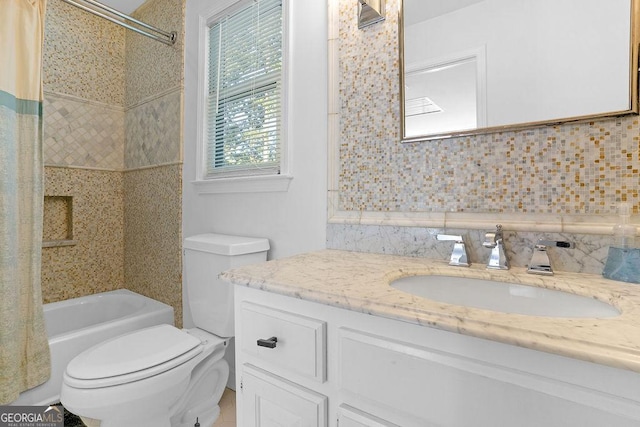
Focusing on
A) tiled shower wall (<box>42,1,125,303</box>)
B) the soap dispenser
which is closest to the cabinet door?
the soap dispenser

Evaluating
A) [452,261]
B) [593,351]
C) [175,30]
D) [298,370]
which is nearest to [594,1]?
[452,261]

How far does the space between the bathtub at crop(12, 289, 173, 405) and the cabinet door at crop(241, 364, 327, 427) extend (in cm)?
135

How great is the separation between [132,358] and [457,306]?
3.92 feet

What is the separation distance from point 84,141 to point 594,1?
2.93 m

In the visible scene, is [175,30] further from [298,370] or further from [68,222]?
[298,370]

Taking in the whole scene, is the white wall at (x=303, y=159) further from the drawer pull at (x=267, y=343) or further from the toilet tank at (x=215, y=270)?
the drawer pull at (x=267, y=343)

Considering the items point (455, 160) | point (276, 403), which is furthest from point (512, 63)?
point (276, 403)

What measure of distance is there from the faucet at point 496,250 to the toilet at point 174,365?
96 cm

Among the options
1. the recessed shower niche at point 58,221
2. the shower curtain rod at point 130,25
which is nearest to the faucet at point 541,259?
the shower curtain rod at point 130,25

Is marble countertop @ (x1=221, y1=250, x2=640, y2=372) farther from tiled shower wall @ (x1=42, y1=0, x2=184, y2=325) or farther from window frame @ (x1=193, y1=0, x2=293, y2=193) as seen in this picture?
tiled shower wall @ (x1=42, y1=0, x2=184, y2=325)

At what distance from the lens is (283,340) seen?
2.59ft

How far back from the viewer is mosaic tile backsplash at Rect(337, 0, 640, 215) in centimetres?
85

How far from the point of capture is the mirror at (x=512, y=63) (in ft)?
2.76

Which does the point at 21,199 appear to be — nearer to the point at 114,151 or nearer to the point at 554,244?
the point at 114,151
